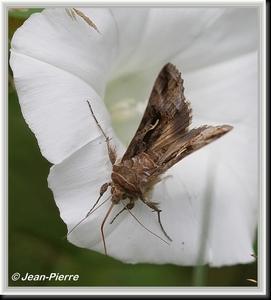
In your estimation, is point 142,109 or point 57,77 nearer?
point 57,77

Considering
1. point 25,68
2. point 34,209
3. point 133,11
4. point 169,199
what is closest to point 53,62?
point 25,68

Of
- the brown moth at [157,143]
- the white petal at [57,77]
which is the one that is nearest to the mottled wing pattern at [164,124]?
the brown moth at [157,143]

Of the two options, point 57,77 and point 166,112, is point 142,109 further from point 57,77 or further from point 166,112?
point 57,77

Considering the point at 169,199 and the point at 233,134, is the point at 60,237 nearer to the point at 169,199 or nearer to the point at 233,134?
the point at 169,199

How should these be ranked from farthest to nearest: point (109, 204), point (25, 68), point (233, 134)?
point (233, 134), point (109, 204), point (25, 68)

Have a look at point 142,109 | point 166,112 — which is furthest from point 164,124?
point 142,109

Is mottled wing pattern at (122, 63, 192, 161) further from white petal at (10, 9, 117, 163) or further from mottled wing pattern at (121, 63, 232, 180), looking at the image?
white petal at (10, 9, 117, 163)

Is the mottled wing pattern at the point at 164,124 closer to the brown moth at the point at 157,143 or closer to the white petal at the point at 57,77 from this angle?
the brown moth at the point at 157,143

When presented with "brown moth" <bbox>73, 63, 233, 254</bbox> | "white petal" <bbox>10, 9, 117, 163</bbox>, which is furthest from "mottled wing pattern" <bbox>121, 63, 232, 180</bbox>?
"white petal" <bbox>10, 9, 117, 163</bbox>
